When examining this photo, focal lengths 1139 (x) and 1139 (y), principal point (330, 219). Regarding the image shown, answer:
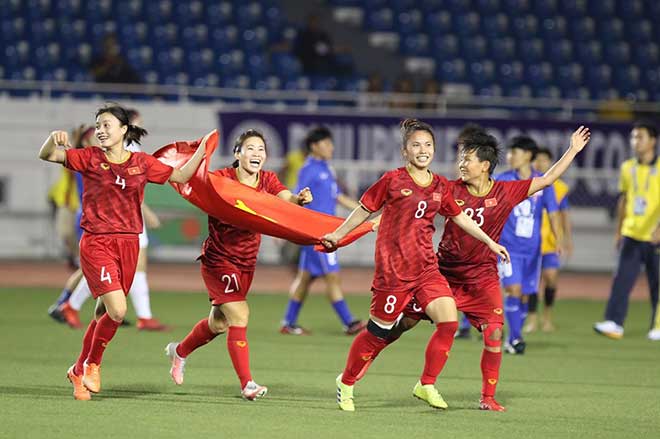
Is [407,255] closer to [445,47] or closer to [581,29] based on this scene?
[445,47]

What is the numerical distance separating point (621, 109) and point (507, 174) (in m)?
10.2

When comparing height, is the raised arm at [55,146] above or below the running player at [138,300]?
above

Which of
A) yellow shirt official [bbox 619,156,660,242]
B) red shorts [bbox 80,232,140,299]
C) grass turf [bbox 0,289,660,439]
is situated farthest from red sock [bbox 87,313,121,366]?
yellow shirt official [bbox 619,156,660,242]

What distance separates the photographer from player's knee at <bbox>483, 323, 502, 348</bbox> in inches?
304

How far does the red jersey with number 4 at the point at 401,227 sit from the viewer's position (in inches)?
287

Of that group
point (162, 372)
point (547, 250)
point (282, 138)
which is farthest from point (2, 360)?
point (282, 138)

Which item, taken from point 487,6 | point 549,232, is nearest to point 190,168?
point 549,232

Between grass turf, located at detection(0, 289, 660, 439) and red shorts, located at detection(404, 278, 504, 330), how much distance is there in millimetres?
599

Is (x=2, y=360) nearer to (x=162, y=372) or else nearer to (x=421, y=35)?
(x=162, y=372)

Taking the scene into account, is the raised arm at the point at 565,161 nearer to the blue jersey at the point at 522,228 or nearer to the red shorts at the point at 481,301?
the red shorts at the point at 481,301

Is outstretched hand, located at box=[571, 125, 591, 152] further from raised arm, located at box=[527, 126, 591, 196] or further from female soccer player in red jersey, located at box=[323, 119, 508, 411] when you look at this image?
female soccer player in red jersey, located at box=[323, 119, 508, 411]

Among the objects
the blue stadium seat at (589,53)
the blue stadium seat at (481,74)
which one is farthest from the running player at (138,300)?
the blue stadium seat at (589,53)

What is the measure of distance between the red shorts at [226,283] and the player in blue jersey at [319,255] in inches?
154

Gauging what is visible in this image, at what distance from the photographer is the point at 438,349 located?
743 cm
